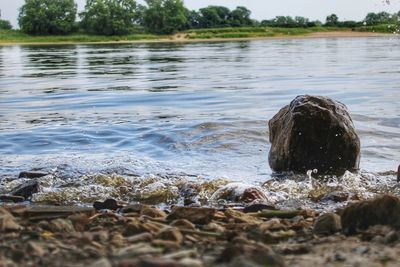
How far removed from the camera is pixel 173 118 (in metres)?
15.6

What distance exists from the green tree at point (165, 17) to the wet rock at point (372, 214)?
122 m

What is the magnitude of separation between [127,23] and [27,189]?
120951 mm

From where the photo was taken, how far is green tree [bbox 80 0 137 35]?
122 m

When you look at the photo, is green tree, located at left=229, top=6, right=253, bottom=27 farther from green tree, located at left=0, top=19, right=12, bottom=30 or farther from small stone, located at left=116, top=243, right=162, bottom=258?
small stone, located at left=116, top=243, right=162, bottom=258

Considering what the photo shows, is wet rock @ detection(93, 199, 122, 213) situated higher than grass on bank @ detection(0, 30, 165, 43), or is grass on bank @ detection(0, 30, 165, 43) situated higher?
wet rock @ detection(93, 199, 122, 213)

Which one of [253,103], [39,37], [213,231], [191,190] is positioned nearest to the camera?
[213,231]

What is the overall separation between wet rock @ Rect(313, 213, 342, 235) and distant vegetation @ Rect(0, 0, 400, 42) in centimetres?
11005

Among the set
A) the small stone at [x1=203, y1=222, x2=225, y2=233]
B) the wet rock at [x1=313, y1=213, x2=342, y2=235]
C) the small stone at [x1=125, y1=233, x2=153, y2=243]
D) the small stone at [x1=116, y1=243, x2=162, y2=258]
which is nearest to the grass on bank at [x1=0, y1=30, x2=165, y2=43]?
the small stone at [x1=203, y1=222, x2=225, y2=233]

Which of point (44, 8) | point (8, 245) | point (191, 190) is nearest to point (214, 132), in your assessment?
point (191, 190)

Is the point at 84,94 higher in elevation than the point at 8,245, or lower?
lower

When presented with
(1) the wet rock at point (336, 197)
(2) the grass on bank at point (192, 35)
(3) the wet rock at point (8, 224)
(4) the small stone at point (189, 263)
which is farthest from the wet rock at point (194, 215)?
(2) the grass on bank at point (192, 35)

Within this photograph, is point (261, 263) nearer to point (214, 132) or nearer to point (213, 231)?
point (213, 231)

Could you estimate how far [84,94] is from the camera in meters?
22.0

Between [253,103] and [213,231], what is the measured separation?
13.5 m
